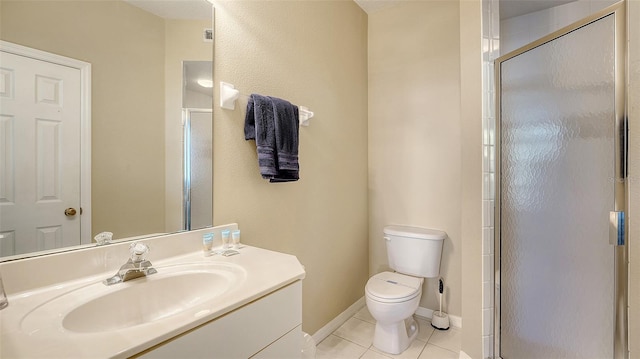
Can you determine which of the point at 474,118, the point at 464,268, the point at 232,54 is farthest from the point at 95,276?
the point at 474,118

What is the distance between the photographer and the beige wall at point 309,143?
1312 millimetres

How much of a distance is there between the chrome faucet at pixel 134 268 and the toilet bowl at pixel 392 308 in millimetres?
1318

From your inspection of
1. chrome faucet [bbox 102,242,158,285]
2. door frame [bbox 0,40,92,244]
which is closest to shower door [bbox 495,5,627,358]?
chrome faucet [bbox 102,242,158,285]

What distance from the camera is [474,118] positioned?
155cm

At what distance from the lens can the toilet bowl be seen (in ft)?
5.47

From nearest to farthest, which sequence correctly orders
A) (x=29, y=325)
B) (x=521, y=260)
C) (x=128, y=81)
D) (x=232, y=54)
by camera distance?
1. (x=29, y=325)
2. (x=128, y=81)
3. (x=232, y=54)
4. (x=521, y=260)

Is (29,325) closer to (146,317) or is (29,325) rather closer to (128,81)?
(146,317)

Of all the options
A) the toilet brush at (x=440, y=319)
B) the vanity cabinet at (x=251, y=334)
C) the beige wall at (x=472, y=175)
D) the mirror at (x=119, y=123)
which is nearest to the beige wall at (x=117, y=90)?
the mirror at (x=119, y=123)

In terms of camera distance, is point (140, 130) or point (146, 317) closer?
point (146, 317)

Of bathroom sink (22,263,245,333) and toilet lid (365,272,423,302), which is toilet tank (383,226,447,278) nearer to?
toilet lid (365,272,423,302)

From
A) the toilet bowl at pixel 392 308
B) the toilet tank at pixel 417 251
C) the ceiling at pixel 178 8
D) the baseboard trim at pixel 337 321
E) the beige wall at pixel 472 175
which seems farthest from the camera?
the toilet tank at pixel 417 251

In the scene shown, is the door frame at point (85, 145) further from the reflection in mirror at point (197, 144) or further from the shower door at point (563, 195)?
the shower door at point (563, 195)

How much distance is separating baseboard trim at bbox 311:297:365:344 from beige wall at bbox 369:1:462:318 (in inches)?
12.7

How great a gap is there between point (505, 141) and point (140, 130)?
1.81 metres
